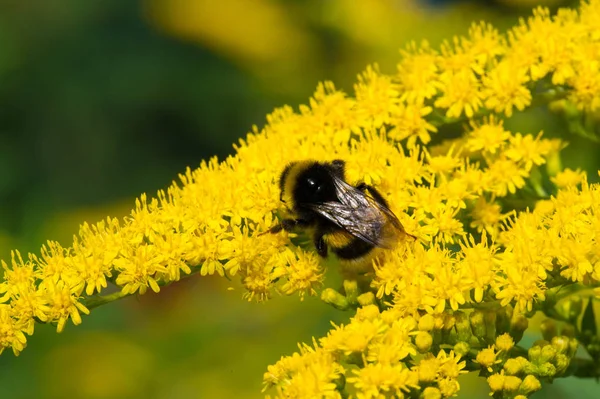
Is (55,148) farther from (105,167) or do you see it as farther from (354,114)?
(354,114)

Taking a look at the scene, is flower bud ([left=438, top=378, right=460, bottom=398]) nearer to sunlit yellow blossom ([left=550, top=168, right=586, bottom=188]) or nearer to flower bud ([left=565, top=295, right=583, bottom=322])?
flower bud ([left=565, top=295, right=583, bottom=322])

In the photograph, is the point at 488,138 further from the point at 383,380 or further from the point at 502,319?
the point at 383,380

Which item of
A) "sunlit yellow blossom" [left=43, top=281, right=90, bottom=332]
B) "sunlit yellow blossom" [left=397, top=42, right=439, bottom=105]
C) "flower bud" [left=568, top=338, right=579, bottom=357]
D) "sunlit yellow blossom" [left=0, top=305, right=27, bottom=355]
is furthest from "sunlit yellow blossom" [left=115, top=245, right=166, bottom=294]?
"flower bud" [left=568, top=338, right=579, bottom=357]

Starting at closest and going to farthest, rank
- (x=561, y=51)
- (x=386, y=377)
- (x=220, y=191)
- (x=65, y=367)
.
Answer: (x=386, y=377), (x=220, y=191), (x=561, y=51), (x=65, y=367)

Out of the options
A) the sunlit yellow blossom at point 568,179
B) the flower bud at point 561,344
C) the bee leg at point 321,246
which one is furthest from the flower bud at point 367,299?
the sunlit yellow blossom at point 568,179

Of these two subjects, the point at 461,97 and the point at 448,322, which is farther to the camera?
the point at 461,97

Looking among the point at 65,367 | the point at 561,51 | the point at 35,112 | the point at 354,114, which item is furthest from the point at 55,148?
the point at 561,51

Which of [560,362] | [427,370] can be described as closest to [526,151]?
[560,362]
